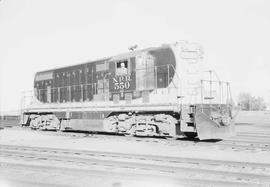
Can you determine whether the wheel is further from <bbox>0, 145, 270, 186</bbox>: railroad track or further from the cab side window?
<bbox>0, 145, 270, 186</bbox>: railroad track

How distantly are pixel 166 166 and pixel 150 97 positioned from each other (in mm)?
6092

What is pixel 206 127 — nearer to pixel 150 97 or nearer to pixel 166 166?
pixel 150 97

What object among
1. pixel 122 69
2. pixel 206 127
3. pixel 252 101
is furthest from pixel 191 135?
pixel 252 101

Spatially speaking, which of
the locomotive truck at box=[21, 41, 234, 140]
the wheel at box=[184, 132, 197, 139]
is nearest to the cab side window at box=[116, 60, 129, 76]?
the locomotive truck at box=[21, 41, 234, 140]

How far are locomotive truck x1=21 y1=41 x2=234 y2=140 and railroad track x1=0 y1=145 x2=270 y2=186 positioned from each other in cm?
366

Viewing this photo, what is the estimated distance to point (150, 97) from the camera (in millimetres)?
12711

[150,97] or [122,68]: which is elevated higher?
[122,68]

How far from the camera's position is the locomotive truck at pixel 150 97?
11.6 meters

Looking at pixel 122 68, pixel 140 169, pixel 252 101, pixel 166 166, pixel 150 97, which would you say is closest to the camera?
pixel 140 169

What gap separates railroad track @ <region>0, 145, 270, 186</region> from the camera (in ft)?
18.4

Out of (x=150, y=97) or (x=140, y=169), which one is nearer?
(x=140, y=169)

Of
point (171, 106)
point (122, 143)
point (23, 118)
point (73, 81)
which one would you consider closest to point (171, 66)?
point (171, 106)

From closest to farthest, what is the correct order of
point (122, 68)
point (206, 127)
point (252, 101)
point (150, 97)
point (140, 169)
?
point (140, 169) < point (206, 127) < point (150, 97) < point (122, 68) < point (252, 101)

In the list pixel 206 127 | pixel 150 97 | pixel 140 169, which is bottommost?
pixel 140 169
